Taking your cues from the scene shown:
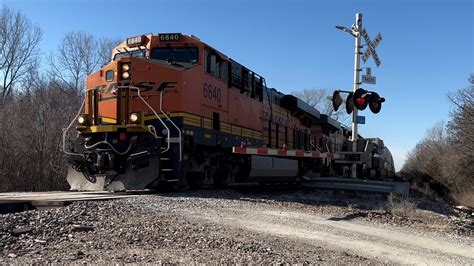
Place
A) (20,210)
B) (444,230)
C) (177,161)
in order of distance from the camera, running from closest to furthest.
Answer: (20,210) → (444,230) → (177,161)

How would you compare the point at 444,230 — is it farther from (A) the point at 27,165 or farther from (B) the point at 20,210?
(A) the point at 27,165

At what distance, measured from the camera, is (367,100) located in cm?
1495

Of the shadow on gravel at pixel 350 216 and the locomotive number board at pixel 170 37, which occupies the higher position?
the locomotive number board at pixel 170 37

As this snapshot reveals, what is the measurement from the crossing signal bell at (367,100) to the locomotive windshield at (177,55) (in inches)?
235

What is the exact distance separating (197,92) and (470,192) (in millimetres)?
25443

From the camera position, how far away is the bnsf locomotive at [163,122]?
10789 millimetres

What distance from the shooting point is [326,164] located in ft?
67.7

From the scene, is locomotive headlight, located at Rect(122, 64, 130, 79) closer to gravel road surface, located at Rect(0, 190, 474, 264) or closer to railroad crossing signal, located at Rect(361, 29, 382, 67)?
gravel road surface, located at Rect(0, 190, 474, 264)

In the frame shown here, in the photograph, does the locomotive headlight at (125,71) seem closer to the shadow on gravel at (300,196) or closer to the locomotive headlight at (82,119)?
the locomotive headlight at (82,119)

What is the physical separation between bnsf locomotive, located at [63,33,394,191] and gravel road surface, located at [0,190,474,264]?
1.55 meters

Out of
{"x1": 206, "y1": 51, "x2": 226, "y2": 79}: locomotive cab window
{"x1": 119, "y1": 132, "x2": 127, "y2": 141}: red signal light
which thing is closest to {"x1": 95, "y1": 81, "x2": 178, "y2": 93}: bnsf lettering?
{"x1": 119, "y1": 132, "x2": 127, "y2": 141}: red signal light

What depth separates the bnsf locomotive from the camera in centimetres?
1079

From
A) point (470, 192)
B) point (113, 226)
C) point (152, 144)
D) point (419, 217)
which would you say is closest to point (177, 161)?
→ point (152, 144)

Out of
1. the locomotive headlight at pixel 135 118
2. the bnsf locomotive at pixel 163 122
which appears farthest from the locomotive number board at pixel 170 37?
the locomotive headlight at pixel 135 118
